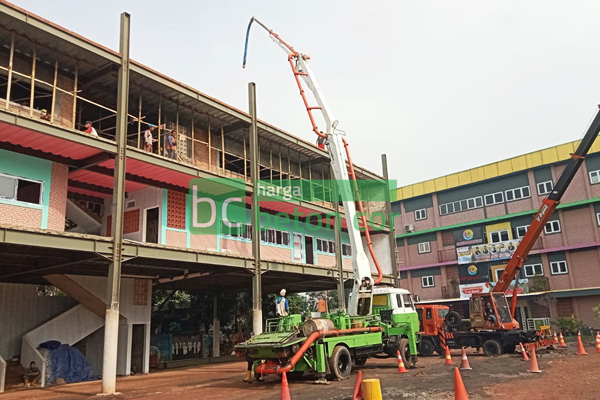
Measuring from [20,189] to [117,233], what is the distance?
3633 mm

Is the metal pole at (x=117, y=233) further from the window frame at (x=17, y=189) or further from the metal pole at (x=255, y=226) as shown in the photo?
the metal pole at (x=255, y=226)

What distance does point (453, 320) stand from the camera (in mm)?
23375

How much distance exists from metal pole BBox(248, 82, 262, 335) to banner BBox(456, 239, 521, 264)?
27072 mm

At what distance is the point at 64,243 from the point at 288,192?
1207cm

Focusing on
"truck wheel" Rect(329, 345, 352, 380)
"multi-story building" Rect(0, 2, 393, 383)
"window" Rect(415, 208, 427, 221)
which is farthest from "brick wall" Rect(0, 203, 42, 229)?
"window" Rect(415, 208, 427, 221)

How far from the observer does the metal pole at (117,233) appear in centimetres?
1462

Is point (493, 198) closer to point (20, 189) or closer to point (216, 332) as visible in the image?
point (216, 332)

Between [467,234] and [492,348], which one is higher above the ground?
[467,234]

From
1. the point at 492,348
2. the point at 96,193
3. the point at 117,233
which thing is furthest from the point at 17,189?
the point at 492,348

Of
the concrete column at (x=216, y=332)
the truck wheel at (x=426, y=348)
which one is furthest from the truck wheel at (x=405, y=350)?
the concrete column at (x=216, y=332)

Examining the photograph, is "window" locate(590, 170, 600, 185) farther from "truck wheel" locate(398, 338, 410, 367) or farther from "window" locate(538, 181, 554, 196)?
"truck wheel" locate(398, 338, 410, 367)

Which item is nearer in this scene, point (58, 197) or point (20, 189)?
point (20, 189)

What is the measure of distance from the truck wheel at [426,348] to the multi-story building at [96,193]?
5188 millimetres

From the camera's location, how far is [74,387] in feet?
56.6
